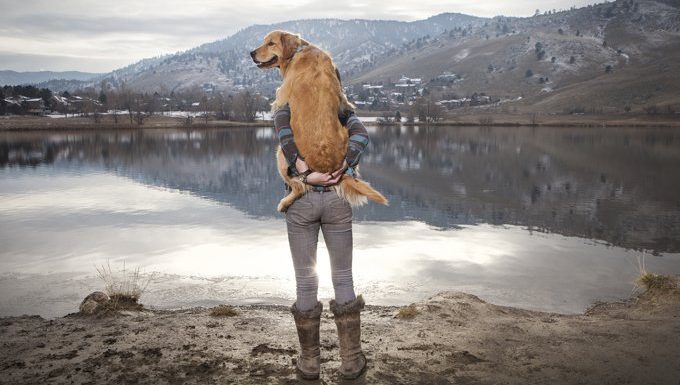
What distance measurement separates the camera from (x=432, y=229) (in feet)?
59.3

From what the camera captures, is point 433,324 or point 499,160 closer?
point 433,324

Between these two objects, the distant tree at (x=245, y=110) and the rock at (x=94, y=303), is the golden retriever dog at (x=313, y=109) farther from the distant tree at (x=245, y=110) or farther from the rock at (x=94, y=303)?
the distant tree at (x=245, y=110)

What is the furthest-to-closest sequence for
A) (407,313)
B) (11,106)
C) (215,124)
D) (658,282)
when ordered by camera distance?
(11,106), (215,124), (658,282), (407,313)

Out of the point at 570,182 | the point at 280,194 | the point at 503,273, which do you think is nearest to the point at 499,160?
the point at 570,182

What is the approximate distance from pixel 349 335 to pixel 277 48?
9.30ft

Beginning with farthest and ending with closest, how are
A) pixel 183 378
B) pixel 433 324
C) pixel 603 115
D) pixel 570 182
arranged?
pixel 603 115 → pixel 570 182 → pixel 433 324 → pixel 183 378

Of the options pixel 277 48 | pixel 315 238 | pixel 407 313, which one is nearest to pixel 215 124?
pixel 407 313

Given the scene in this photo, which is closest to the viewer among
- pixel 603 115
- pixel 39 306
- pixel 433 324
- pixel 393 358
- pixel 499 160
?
pixel 393 358

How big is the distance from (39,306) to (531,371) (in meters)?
9.01

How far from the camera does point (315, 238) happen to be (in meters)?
4.59

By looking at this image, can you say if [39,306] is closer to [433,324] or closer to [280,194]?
[433,324]

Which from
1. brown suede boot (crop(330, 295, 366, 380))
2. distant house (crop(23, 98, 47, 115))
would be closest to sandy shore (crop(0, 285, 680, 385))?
brown suede boot (crop(330, 295, 366, 380))

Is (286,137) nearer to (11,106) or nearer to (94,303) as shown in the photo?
(94,303)

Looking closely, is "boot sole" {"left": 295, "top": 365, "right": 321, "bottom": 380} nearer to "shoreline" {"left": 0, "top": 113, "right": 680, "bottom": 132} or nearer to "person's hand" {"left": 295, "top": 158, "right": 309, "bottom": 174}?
"person's hand" {"left": 295, "top": 158, "right": 309, "bottom": 174}
